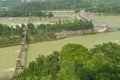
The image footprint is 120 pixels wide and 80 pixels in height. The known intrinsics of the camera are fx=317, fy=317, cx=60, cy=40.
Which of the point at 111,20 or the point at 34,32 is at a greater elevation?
the point at 34,32

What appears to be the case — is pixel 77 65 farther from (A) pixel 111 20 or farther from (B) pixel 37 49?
(A) pixel 111 20

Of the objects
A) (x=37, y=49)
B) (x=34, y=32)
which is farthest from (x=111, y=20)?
(x=37, y=49)

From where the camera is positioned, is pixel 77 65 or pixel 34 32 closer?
pixel 77 65

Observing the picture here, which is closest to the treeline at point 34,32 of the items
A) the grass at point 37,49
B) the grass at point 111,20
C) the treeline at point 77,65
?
the grass at point 37,49

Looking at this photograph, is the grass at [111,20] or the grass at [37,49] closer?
the grass at [37,49]

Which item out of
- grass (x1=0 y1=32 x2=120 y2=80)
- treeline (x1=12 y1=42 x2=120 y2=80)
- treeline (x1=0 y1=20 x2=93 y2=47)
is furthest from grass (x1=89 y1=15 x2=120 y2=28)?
treeline (x1=12 y1=42 x2=120 y2=80)

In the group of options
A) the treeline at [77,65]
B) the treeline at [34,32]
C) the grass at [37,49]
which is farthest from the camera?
the treeline at [34,32]

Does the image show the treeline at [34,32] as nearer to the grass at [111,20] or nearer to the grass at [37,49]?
the grass at [37,49]

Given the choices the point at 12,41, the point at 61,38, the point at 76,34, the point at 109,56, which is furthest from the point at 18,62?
the point at 76,34
